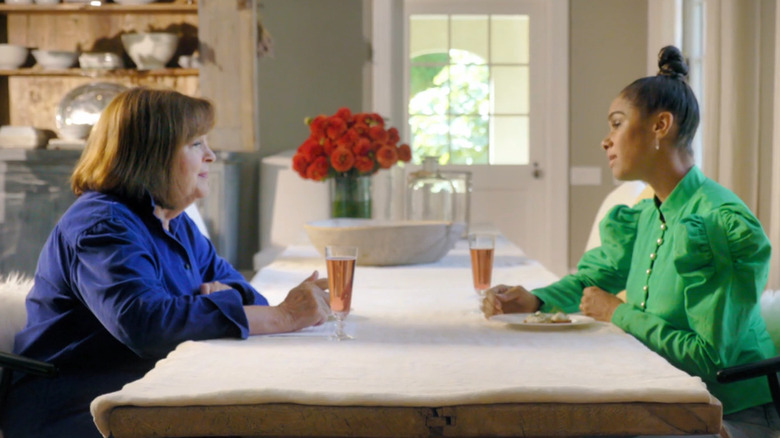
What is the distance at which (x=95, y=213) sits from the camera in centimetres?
153

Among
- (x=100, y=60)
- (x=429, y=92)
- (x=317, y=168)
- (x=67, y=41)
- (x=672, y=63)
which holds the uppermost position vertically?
(x=67, y=41)

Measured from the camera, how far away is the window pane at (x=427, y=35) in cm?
589

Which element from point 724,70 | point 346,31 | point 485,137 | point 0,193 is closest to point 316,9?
point 346,31

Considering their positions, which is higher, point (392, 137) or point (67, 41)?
point (67, 41)

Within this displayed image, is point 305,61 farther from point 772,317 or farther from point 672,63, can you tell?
point 772,317

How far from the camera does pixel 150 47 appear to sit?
495 cm

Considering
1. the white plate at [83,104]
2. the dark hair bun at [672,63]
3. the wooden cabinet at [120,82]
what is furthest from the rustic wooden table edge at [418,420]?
the white plate at [83,104]

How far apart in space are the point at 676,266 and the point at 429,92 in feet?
14.6

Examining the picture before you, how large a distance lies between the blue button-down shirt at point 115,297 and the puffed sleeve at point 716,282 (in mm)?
725

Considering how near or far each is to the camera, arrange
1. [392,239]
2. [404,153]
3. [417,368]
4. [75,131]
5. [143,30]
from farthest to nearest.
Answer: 1. [143,30]
2. [75,131]
3. [404,153]
4. [392,239]
5. [417,368]

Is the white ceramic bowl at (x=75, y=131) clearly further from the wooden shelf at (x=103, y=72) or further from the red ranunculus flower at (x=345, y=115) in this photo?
the red ranunculus flower at (x=345, y=115)

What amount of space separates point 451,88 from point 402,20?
514 millimetres

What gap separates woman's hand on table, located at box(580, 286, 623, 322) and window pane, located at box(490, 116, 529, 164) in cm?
418

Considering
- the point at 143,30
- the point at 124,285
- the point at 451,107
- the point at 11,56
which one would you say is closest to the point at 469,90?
the point at 451,107
